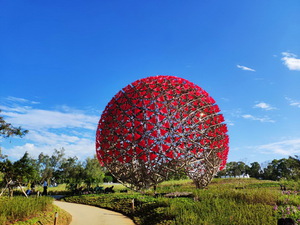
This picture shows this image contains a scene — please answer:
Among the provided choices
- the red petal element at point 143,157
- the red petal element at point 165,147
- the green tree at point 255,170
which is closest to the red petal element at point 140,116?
the red petal element at point 165,147

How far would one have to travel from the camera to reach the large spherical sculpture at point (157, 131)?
14312 millimetres

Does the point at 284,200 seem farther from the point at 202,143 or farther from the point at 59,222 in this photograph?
the point at 59,222

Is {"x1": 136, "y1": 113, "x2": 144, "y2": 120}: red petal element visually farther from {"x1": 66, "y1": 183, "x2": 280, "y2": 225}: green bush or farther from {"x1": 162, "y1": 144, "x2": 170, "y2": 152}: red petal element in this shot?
{"x1": 66, "y1": 183, "x2": 280, "y2": 225}: green bush

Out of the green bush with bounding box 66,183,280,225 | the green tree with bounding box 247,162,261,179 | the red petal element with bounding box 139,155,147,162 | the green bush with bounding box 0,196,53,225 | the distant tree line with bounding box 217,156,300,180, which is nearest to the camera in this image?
the green bush with bounding box 66,183,280,225

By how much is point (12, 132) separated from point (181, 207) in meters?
13.9

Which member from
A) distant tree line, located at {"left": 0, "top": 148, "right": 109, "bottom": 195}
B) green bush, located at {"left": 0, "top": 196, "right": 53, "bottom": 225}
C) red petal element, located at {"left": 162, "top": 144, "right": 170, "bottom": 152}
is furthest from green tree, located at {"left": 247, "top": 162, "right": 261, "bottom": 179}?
green bush, located at {"left": 0, "top": 196, "right": 53, "bottom": 225}

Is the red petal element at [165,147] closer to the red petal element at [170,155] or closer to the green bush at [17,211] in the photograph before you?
the red petal element at [170,155]

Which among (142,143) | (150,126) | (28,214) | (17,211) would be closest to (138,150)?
(142,143)

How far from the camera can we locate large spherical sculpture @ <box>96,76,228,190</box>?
14.3 metres

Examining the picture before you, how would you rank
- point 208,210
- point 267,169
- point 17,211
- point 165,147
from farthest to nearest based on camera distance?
point 267,169 < point 165,147 < point 208,210 < point 17,211

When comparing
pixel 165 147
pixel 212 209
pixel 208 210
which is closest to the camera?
pixel 208 210

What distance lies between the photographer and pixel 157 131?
1424 cm

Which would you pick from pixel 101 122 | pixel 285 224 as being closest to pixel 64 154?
pixel 101 122

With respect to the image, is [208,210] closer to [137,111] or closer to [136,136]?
[136,136]
